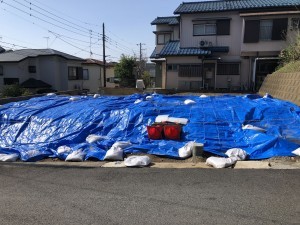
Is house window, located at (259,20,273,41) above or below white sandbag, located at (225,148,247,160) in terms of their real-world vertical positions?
above

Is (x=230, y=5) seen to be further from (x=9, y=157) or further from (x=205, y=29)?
(x=9, y=157)

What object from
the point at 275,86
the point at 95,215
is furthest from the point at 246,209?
the point at 275,86

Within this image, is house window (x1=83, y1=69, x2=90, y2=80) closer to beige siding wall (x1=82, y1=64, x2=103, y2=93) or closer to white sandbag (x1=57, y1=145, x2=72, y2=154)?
beige siding wall (x1=82, y1=64, x2=103, y2=93)

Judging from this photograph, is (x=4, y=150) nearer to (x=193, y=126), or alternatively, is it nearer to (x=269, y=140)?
(x=193, y=126)

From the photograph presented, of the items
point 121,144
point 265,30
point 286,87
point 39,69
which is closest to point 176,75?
point 265,30

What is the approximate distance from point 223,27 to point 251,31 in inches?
78.1

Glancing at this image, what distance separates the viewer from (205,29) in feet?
66.9

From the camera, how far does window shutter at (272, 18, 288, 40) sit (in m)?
18.5

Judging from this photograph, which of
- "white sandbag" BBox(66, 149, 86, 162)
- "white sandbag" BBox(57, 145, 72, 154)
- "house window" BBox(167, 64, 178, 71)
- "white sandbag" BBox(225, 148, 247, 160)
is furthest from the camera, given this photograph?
"house window" BBox(167, 64, 178, 71)

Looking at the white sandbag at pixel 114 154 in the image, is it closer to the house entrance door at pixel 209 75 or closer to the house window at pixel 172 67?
the house entrance door at pixel 209 75

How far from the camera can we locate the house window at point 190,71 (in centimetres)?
2068

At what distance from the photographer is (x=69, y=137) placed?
739 centimetres

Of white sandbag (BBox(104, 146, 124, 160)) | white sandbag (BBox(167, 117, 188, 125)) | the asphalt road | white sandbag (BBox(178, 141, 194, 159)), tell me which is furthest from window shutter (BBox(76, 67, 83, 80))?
the asphalt road

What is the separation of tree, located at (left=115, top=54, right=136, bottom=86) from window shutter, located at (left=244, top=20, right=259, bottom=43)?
14.8 meters
